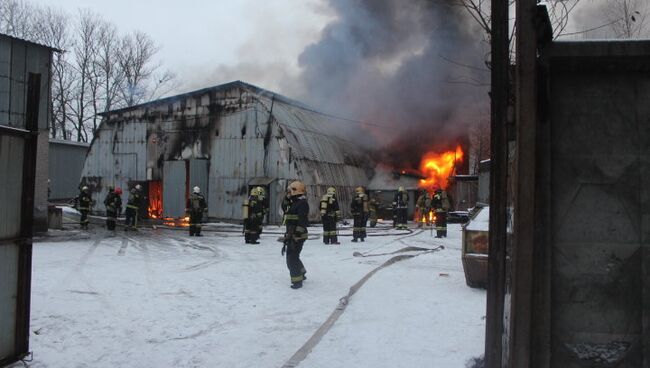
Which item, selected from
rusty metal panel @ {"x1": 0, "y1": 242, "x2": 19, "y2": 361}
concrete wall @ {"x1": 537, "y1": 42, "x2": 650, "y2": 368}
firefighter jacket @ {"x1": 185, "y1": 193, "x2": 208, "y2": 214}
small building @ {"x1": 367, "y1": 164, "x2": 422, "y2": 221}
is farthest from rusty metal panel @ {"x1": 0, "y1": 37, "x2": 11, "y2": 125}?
small building @ {"x1": 367, "y1": 164, "x2": 422, "y2": 221}

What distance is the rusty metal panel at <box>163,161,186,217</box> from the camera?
2483 centimetres

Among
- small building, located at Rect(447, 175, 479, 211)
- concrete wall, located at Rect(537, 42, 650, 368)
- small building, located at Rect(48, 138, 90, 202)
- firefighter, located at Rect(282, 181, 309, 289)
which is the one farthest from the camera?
small building, located at Rect(48, 138, 90, 202)

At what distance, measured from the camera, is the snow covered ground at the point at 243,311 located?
5.12 m

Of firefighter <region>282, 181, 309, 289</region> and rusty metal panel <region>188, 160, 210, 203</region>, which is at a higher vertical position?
rusty metal panel <region>188, 160, 210, 203</region>

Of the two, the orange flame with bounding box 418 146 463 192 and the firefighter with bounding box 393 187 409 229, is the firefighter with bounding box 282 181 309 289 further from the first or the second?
the orange flame with bounding box 418 146 463 192

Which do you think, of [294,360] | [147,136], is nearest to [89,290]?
[294,360]

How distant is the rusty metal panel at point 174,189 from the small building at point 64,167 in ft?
37.2

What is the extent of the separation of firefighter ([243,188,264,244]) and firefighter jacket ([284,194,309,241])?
6.11m

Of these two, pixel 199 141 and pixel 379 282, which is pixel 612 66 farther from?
pixel 199 141

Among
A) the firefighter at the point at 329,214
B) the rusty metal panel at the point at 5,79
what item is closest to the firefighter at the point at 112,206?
the rusty metal panel at the point at 5,79

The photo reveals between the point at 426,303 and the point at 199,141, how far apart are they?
1936 cm

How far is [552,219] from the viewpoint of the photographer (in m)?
2.57

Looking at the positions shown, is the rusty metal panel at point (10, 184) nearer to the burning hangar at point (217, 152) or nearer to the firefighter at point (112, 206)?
the firefighter at point (112, 206)

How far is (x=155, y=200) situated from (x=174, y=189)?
216cm
